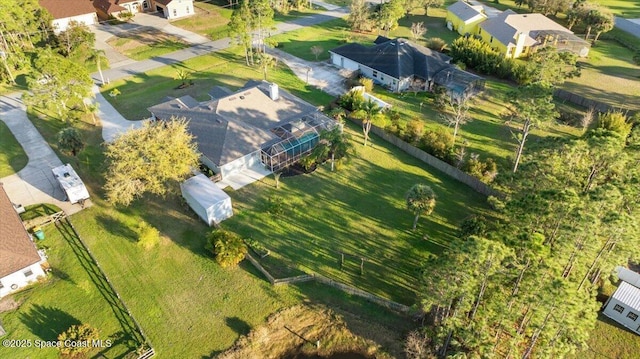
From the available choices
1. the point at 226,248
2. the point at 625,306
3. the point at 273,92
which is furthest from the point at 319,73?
the point at 625,306

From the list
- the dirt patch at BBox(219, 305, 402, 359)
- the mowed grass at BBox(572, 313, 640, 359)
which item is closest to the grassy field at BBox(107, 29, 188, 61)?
the dirt patch at BBox(219, 305, 402, 359)

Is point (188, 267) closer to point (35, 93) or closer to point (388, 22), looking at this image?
point (35, 93)

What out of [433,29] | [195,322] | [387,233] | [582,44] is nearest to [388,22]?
[433,29]

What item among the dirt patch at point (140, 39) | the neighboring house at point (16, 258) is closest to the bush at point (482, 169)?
the neighboring house at point (16, 258)

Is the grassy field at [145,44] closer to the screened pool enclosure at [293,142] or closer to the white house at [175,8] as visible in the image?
the white house at [175,8]

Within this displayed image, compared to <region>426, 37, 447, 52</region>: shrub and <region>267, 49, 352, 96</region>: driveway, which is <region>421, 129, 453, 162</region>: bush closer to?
<region>267, 49, 352, 96</region>: driveway

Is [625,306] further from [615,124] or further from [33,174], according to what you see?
[33,174]

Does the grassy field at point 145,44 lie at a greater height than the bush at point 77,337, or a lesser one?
greater
